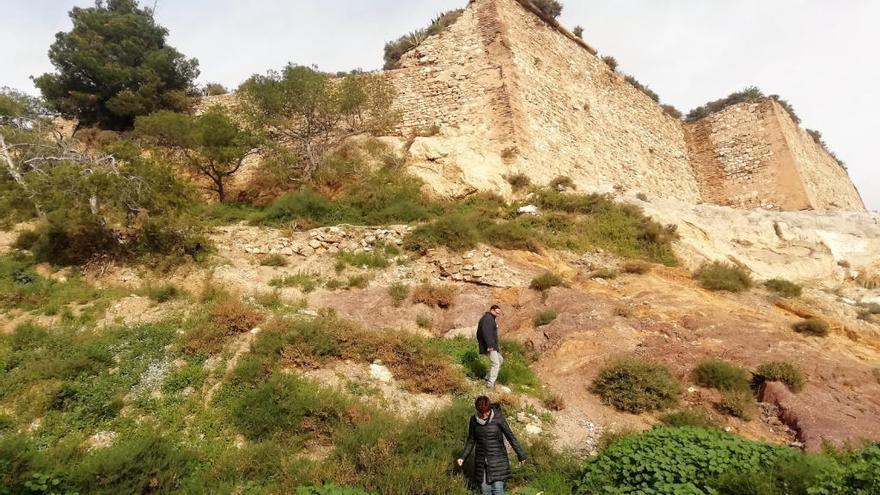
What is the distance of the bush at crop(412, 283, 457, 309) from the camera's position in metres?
9.38

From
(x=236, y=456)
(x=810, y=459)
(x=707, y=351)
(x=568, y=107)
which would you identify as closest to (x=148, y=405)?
(x=236, y=456)

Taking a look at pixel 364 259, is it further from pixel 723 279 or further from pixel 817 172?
pixel 817 172

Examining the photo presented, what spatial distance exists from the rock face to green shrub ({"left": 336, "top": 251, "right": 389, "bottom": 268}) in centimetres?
725

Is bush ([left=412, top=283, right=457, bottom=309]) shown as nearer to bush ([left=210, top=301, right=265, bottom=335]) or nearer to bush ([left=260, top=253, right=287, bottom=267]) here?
bush ([left=210, top=301, right=265, bottom=335])

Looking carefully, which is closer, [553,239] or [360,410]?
[360,410]

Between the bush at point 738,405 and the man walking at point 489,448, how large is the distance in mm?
3120

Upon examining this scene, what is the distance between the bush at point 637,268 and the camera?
10320mm

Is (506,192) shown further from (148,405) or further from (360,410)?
(148,405)

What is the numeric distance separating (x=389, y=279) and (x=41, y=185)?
7.88 metres

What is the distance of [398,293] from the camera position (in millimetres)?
9523

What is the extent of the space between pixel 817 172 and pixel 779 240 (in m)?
14.6

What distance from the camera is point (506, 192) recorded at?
14.6 m

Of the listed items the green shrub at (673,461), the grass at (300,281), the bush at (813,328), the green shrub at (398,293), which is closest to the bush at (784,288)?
the bush at (813,328)

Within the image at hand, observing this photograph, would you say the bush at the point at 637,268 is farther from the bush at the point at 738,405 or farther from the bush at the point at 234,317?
the bush at the point at 234,317
